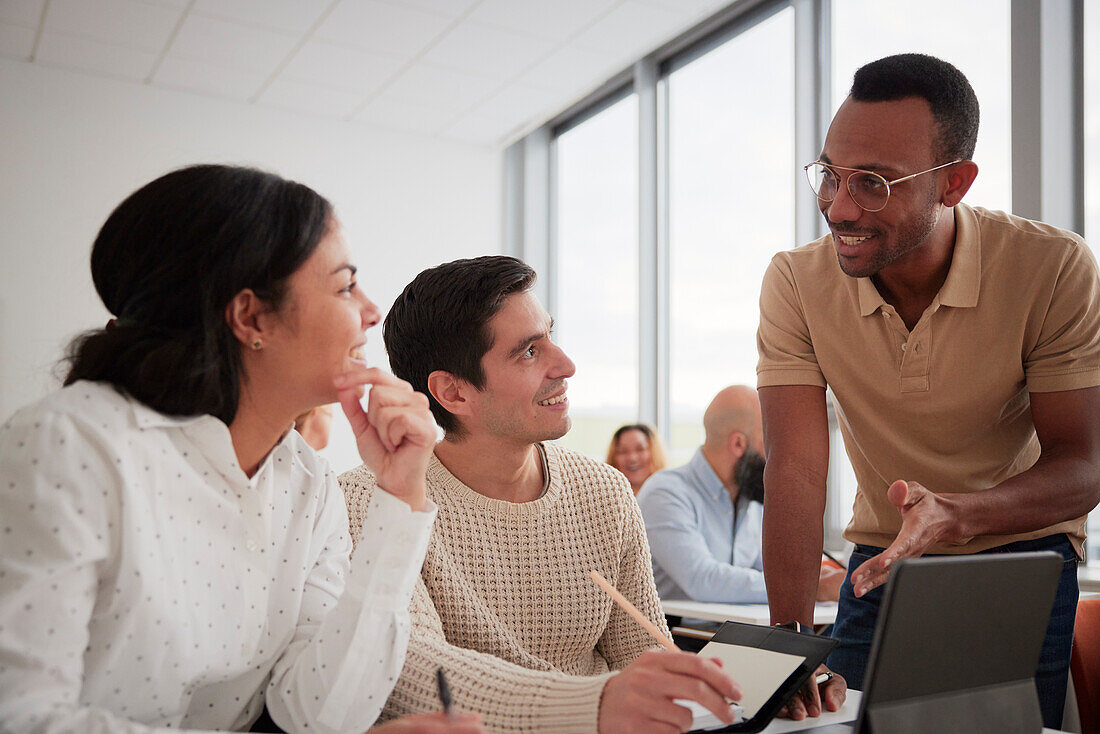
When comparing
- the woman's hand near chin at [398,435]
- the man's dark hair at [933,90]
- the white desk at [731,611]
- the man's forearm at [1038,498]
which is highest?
the man's dark hair at [933,90]

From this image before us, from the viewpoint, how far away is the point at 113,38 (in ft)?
15.8

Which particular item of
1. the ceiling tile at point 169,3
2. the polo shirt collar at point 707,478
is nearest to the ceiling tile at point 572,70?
the ceiling tile at point 169,3

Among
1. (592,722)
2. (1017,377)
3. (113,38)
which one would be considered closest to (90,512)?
(592,722)

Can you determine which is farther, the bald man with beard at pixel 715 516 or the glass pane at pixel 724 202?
the glass pane at pixel 724 202

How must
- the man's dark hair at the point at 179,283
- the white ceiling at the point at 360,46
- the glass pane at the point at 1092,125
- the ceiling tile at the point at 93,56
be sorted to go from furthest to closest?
the ceiling tile at the point at 93,56 < the white ceiling at the point at 360,46 < the glass pane at the point at 1092,125 < the man's dark hair at the point at 179,283

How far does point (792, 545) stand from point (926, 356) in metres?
0.42

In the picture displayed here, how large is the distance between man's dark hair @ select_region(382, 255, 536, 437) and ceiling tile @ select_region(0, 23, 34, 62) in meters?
4.25

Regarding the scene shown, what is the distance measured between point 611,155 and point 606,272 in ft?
2.51

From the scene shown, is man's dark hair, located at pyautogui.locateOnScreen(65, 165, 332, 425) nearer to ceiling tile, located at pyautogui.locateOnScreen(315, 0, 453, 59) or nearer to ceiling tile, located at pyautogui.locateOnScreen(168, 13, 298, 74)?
ceiling tile, located at pyautogui.locateOnScreen(315, 0, 453, 59)

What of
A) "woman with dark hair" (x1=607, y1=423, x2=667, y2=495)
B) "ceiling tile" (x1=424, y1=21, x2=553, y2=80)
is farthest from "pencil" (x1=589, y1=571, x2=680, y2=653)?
"ceiling tile" (x1=424, y1=21, x2=553, y2=80)

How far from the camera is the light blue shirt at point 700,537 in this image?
305cm

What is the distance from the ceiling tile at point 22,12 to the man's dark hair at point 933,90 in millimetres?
4312

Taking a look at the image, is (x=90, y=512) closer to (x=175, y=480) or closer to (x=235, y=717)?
(x=175, y=480)

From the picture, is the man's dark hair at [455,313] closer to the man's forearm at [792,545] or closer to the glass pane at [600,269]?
the man's forearm at [792,545]
